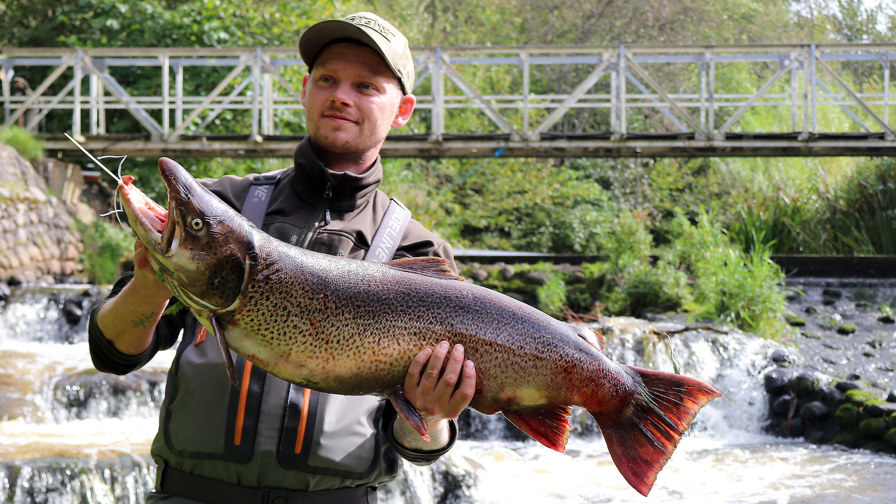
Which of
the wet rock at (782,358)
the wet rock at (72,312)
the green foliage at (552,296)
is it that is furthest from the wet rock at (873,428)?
the wet rock at (72,312)

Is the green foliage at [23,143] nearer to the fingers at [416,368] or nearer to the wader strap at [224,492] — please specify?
the wader strap at [224,492]

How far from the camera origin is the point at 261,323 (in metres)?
2.03

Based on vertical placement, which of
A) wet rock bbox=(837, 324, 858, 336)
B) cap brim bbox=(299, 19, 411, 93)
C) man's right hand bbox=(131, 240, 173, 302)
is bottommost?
wet rock bbox=(837, 324, 858, 336)

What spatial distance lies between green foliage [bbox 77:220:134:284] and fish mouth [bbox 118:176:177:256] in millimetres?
13295

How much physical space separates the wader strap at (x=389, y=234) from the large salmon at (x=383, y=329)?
36 centimetres

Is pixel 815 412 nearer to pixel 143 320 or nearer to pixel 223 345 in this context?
pixel 143 320

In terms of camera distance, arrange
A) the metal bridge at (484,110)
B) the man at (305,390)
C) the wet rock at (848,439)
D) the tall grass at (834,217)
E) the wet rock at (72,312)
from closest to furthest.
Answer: the man at (305,390) < the wet rock at (848,439) < the wet rock at (72,312) < the metal bridge at (484,110) < the tall grass at (834,217)

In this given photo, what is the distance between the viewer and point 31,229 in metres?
13.8

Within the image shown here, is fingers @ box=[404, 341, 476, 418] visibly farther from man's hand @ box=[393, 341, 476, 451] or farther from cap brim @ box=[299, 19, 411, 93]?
cap brim @ box=[299, 19, 411, 93]

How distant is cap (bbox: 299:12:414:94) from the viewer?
264 centimetres

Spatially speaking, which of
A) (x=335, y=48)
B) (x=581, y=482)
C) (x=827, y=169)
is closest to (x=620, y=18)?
(x=827, y=169)

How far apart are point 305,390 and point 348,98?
2.85ft

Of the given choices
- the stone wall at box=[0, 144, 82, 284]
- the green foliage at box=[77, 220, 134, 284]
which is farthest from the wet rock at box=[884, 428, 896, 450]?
the stone wall at box=[0, 144, 82, 284]

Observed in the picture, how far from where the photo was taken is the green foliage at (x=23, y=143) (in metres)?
15.2
